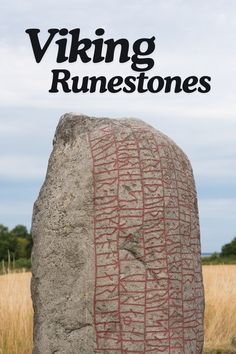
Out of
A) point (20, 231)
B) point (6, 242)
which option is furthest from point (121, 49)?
point (20, 231)

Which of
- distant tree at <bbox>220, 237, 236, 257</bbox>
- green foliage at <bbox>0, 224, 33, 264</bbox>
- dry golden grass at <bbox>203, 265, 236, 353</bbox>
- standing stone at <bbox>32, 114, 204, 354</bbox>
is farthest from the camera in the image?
distant tree at <bbox>220, 237, 236, 257</bbox>

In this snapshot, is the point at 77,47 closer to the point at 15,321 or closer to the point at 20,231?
the point at 15,321

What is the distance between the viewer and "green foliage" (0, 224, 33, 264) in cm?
2603

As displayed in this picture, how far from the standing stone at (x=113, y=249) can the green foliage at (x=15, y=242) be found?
64.8 feet

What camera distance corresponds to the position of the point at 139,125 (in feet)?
20.4

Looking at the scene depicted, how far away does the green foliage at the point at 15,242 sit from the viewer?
2603 cm

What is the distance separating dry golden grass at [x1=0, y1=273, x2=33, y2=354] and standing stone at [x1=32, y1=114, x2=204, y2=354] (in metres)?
2.44

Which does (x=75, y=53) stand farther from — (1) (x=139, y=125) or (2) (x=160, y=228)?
(2) (x=160, y=228)

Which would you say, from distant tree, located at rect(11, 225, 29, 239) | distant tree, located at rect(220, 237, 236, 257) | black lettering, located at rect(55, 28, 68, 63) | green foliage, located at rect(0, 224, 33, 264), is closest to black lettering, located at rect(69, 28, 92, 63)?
black lettering, located at rect(55, 28, 68, 63)

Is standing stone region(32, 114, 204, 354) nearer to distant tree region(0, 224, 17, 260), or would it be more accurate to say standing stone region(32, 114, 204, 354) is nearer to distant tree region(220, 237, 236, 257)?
distant tree region(0, 224, 17, 260)

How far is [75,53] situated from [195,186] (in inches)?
82.8

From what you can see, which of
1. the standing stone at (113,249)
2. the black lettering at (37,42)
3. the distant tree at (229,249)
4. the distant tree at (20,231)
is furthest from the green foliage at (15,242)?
the standing stone at (113,249)

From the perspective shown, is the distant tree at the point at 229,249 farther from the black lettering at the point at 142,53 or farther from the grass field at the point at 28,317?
the black lettering at the point at 142,53

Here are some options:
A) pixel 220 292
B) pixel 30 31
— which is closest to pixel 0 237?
pixel 220 292
